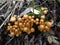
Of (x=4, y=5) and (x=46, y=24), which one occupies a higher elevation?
(x=4, y=5)

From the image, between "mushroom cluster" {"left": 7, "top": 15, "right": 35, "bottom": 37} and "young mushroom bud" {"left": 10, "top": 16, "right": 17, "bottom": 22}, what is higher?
"young mushroom bud" {"left": 10, "top": 16, "right": 17, "bottom": 22}

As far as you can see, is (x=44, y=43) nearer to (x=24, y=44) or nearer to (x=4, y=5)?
(x=24, y=44)

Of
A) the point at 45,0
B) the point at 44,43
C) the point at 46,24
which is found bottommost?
the point at 44,43

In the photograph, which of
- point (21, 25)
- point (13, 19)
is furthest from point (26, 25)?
point (13, 19)

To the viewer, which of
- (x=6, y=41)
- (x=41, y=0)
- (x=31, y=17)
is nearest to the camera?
(x=31, y=17)

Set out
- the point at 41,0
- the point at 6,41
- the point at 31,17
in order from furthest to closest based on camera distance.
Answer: the point at 41,0 → the point at 6,41 → the point at 31,17

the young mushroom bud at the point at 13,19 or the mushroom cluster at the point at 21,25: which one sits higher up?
the young mushroom bud at the point at 13,19

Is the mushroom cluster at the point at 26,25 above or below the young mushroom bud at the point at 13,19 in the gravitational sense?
below

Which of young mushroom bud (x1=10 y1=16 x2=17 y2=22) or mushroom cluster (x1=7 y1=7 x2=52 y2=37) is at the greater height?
young mushroom bud (x1=10 y1=16 x2=17 y2=22)

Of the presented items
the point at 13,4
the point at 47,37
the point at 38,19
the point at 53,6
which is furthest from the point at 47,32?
the point at 13,4

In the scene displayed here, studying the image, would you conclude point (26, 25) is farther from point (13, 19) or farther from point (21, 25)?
point (13, 19)

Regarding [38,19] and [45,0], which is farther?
[45,0]
